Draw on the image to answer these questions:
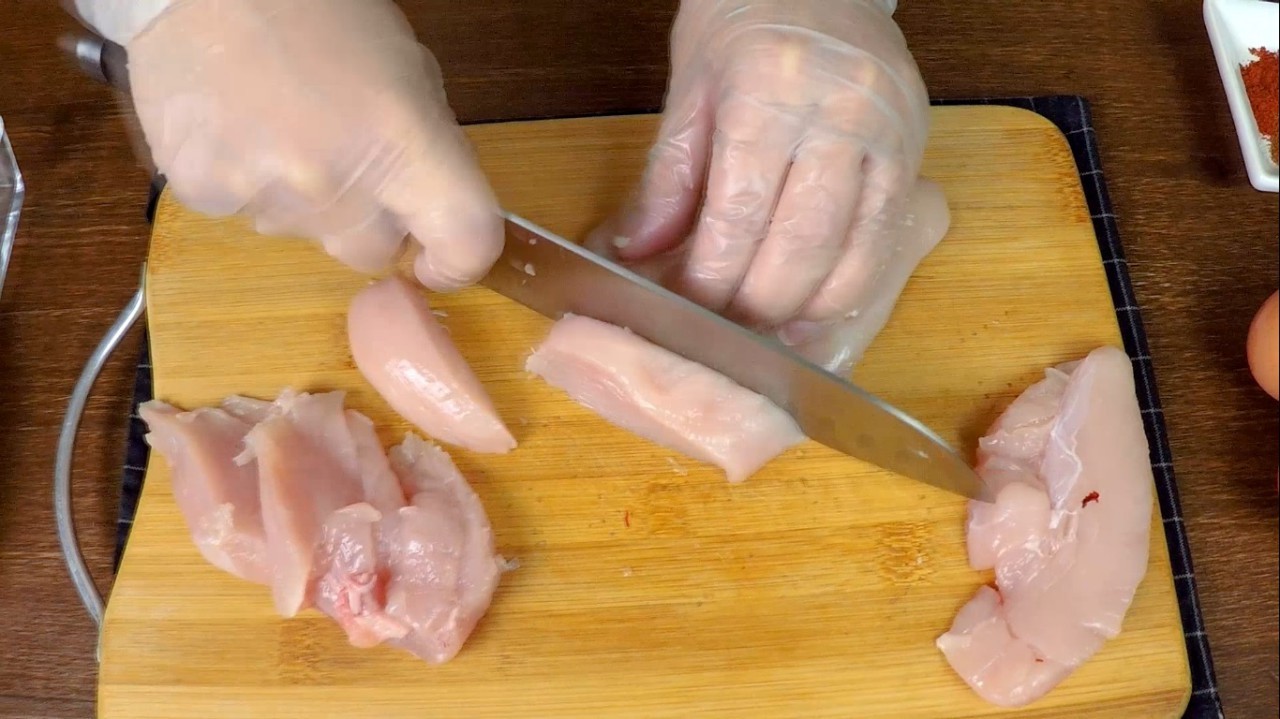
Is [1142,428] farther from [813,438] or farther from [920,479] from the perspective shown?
[813,438]

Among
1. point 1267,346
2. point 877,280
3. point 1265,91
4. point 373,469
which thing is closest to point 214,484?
point 373,469

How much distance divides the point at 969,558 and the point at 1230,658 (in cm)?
55

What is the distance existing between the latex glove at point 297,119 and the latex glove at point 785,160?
392mm

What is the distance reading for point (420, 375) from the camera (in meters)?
1.84

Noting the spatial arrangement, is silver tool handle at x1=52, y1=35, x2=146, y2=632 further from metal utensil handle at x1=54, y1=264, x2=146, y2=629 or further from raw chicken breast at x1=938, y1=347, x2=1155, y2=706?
raw chicken breast at x1=938, y1=347, x2=1155, y2=706

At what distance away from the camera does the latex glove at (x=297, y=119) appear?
155cm

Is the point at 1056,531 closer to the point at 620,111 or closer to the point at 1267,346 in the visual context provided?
the point at 1267,346

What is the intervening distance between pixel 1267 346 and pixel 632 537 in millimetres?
1110

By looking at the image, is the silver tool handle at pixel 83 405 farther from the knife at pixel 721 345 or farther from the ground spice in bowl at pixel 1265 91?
the ground spice in bowl at pixel 1265 91

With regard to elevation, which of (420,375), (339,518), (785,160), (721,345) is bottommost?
(339,518)

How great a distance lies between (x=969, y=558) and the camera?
5.81 feet

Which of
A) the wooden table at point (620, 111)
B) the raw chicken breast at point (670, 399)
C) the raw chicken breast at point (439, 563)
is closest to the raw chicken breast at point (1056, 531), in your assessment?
the wooden table at point (620, 111)

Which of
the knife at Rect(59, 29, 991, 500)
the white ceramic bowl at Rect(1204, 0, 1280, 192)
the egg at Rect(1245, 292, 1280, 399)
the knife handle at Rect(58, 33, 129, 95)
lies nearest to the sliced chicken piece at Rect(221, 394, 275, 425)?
the knife at Rect(59, 29, 991, 500)

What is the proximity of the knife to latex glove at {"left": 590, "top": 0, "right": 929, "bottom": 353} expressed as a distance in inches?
3.3
